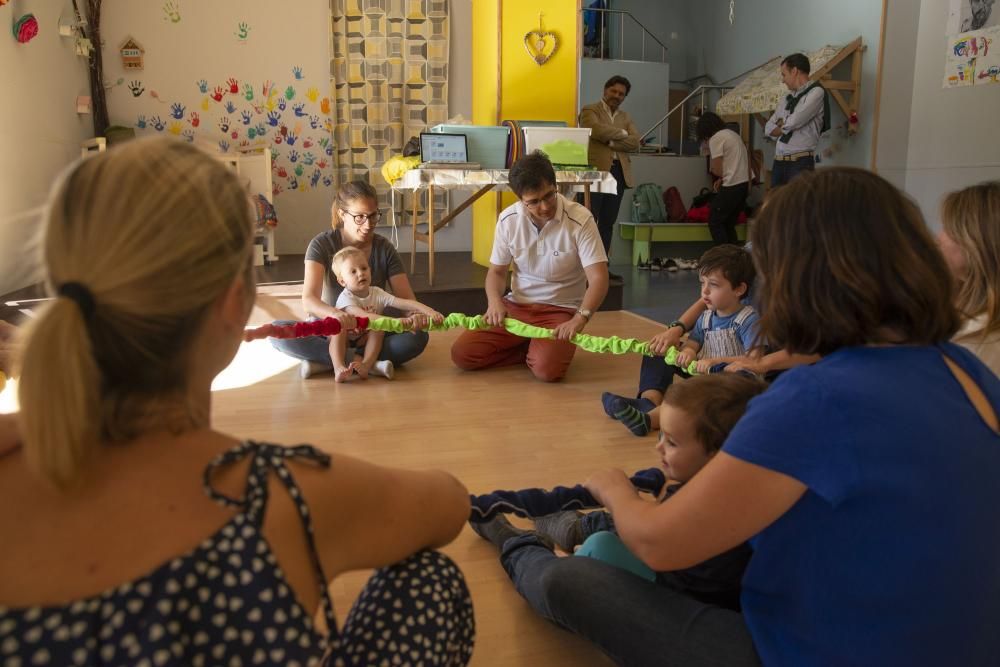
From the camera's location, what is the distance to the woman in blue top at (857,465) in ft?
3.15

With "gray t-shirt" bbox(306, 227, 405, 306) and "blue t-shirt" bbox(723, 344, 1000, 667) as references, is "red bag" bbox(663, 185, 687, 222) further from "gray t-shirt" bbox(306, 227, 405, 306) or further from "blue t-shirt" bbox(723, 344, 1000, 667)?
"blue t-shirt" bbox(723, 344, 1000, 667)

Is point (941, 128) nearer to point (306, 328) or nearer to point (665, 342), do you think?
point (665, 342)

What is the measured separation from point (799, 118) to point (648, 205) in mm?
2468

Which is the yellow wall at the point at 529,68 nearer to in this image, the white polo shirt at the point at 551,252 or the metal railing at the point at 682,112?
the white polo shirt at the point at 551,252

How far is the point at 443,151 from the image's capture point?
5199mm

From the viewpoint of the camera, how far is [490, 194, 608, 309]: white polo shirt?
370 centimetres

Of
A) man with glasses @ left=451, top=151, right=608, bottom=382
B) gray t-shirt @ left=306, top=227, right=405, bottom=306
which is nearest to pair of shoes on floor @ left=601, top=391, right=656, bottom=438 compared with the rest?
man with glasses @ left=451, top=151, right=608, bottom=382

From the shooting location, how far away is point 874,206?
1.05 meters

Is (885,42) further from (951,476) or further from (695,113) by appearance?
(951,476)

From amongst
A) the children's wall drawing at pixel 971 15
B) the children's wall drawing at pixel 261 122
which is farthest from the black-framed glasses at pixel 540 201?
the children's wall drawing at pixel 971 15

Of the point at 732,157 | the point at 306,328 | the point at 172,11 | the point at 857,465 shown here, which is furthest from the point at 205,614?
the point at 732,157

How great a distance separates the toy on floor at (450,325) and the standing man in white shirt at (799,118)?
360 centimetres

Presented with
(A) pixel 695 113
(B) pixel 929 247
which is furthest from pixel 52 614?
(A) pixel 695 113

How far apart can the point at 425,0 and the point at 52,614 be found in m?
7.10
